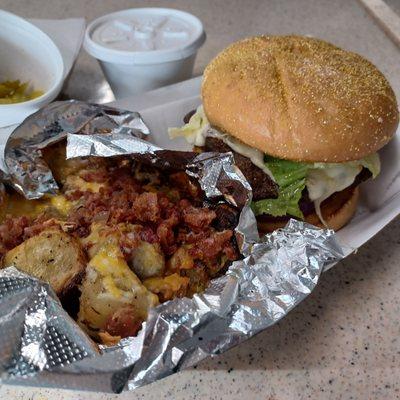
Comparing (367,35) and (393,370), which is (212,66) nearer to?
(393,370)

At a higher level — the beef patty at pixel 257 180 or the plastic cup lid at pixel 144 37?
the plastic cup lid at pixel 144 37

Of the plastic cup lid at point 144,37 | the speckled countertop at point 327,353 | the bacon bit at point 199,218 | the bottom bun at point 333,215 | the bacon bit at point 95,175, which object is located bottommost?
the speckled countertop at point 327,353

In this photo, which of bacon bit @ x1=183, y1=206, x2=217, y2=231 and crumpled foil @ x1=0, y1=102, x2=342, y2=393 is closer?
crumpled foil @ x1=0, y1=102, x2=342, y2=393

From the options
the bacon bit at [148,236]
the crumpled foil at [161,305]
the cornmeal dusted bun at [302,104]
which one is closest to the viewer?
the crumpled foil at [161,305]

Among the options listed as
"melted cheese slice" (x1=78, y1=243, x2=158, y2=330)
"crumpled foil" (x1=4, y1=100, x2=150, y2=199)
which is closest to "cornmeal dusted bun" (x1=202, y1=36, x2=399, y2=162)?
"crumpled foil" (x1=4, y1=100, x2=150, y2=199)

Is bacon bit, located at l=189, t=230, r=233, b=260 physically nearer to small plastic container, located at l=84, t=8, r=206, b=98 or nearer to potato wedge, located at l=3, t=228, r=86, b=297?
potato wedge, located at l=3, t=228, r=86, b=297

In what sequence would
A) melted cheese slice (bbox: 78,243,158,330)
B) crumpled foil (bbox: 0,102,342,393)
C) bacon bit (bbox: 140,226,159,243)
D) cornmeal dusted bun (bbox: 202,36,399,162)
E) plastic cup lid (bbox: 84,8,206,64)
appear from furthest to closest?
plastic cup lid (bbox: 84,8,206,64), cornmeal dusted bun (bbox: 202,36,399,162), bacon bit (bbox: 140,226,159,243), melted cheese slice (bbox: 78,243,158,330), crumpled foil (bbox: 0,102,342,393)

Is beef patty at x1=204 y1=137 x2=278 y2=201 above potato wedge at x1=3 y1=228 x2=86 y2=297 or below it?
below

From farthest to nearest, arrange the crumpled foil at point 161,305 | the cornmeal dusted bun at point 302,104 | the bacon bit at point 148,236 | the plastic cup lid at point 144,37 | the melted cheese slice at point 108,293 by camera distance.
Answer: the plastic cup lid at point 144,37 < the cornmeal dusted bun at point 302,104 < the bacon bit at point 148,236 < the melted cheese slice at point 108,293 < the crumpled foil at point 161,305

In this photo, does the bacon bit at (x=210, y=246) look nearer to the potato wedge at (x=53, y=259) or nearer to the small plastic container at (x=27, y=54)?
the potato wedge at (x=53, y=259)

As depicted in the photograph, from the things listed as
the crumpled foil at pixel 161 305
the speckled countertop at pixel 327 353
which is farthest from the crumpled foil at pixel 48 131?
the speckled countertop at pixel 327 353
